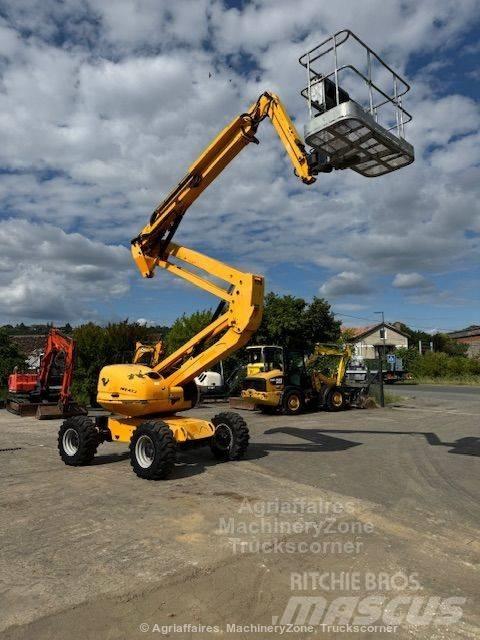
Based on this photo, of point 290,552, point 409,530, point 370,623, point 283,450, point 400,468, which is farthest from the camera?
point 283,450

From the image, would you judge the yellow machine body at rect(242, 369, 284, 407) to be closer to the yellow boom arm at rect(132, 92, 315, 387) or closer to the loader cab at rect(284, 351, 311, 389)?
the loader cab at rect(284, 351, 311, 389)

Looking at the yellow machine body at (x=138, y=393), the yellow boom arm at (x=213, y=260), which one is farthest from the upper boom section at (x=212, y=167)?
the yellow machine body at (x=138, y=393)

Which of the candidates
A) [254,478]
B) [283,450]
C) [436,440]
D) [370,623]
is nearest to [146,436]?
[254,478]

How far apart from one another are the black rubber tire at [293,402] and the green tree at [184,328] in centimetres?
1019

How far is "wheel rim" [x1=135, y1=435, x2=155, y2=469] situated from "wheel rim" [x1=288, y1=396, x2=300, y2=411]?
391 inches

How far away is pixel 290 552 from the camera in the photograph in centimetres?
495

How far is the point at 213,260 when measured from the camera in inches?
380

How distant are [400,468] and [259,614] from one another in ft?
18.6

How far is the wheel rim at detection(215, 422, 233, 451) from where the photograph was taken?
30.7ft

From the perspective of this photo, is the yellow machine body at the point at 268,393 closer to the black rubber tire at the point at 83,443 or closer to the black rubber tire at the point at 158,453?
the black rubber tire at the point at 83,443

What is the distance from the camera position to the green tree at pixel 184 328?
27.0 meters

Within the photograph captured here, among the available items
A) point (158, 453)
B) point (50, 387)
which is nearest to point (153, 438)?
point (158, 453)

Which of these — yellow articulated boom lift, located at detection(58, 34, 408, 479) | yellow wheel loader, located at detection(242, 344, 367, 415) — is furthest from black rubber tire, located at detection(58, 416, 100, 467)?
yellow wheel loader, located at detection(242, 344, 367, 415)

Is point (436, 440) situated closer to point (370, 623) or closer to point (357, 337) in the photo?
point (370, 623)
